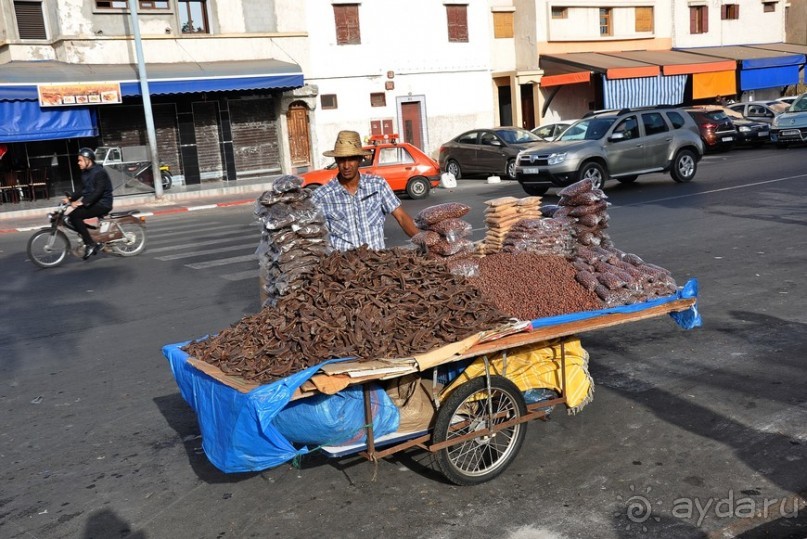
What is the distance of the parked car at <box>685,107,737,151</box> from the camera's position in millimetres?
29859

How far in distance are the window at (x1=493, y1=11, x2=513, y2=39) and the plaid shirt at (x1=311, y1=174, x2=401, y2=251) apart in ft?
103

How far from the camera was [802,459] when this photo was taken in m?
4.90

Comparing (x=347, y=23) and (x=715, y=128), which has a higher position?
(x=347, y=23)

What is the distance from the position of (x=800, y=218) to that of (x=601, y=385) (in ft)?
28.4

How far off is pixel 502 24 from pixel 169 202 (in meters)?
18.1

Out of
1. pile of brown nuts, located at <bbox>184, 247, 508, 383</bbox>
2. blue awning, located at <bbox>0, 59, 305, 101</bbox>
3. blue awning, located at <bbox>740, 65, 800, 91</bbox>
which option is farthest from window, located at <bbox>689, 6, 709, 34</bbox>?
pile of brown nuts, located at <bbox>184, 247, 508, 383</bbox>

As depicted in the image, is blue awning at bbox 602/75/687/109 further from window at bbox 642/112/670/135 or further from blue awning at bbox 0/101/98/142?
blue awning at bbox 0/101/98/142

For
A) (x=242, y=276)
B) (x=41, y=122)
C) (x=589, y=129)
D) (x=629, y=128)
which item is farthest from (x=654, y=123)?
(x=41, y=122)

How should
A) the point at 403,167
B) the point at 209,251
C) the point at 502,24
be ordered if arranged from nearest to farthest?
the point at 209,251 → the point at 403,167 → the point at 502,24

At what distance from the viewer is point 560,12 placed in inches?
1485

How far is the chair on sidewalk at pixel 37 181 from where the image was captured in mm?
25688

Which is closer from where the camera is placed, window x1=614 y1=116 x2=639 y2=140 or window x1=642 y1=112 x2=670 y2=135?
window x1=614 y1=116 x2=639 y2=140

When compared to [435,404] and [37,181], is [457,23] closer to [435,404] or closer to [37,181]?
[37,181]

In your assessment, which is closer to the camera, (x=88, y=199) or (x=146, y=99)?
(x=88, y=199)
